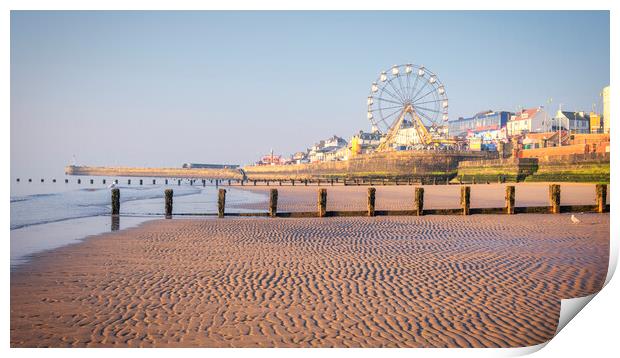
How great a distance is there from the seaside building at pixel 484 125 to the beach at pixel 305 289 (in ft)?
391

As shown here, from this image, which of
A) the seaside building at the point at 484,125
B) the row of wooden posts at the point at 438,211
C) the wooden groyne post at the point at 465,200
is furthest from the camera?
the seaside building at the point at 484,125

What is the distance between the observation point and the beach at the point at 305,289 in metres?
5.29

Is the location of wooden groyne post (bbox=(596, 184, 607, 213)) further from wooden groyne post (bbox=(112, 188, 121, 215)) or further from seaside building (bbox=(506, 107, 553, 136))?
seaside building (bbox=(506, 107, 553, 136))

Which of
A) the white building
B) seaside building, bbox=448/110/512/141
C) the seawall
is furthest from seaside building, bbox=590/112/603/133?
the seawall

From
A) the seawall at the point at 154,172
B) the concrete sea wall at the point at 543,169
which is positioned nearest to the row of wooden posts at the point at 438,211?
the concrete sea wall at the point at 543,169

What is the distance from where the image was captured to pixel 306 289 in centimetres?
706

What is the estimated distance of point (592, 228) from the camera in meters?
13.7

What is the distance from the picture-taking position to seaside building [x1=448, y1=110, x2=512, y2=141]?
131m

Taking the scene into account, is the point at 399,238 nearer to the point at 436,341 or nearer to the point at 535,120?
the point at 436,341

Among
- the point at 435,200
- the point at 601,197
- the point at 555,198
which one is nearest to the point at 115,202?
the point at 555,198

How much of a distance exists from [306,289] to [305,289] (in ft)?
→ 0.04

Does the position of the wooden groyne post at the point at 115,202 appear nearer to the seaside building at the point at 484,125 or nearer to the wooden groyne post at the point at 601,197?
the wooden groyne post at the point at 601,197
